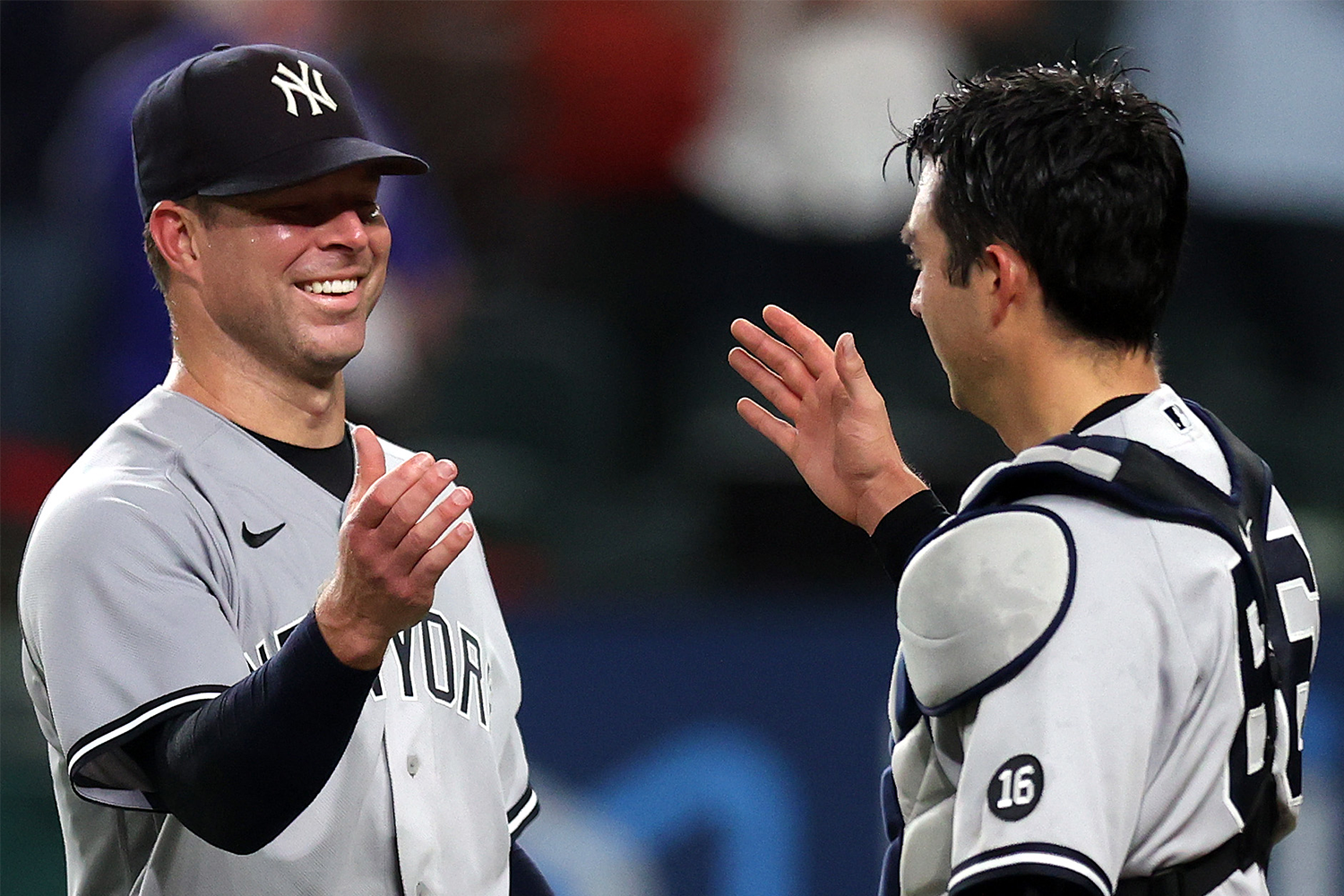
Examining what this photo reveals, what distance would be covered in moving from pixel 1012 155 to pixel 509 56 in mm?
3277

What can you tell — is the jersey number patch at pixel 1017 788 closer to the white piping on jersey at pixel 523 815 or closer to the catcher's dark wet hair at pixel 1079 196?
the catcher's dark wet hair at pixel 1079 196

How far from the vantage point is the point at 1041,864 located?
1670mm

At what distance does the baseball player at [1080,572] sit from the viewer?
66.9 inches

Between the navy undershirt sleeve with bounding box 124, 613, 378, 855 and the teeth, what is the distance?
569 millimetres

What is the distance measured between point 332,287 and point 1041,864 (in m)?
1.14

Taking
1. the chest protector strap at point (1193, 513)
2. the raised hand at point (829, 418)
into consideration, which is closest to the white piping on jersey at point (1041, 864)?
the chest protector strap at point (1193, 513)

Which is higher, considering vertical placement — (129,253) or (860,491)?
(860,491)

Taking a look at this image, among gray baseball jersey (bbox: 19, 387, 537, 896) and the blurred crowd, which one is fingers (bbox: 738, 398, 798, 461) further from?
the blurred crowd

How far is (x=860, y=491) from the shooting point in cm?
232

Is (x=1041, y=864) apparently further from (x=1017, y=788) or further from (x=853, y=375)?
(x=853, y=375)

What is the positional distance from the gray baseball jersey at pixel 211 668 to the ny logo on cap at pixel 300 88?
40 cm

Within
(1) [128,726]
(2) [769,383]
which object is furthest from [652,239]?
(1) [128,726]

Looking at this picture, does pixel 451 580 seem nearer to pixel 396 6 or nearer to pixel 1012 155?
pixel 1012 155

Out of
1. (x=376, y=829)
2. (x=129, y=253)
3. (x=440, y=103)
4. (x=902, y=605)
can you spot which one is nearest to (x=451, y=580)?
(x=376, y=829)
